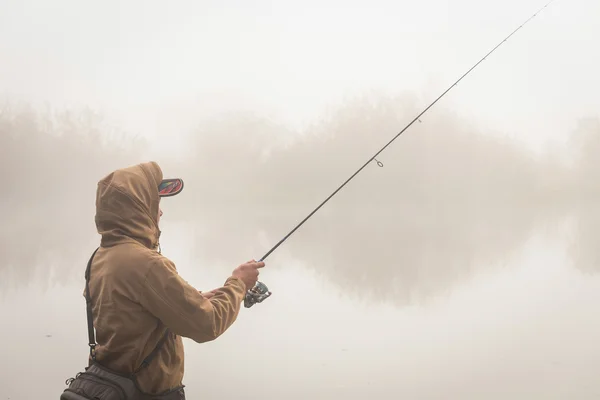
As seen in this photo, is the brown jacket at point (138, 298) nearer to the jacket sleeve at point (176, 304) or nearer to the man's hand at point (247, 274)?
the jacket sleeve at point (176, 304)

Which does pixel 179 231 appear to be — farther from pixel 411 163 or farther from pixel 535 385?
pixel 411 163

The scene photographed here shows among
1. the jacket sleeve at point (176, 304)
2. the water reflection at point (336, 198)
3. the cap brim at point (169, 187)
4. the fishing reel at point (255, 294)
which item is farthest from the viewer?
the water reflection at point (336, 198)

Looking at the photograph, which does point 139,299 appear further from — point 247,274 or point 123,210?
point 247,274

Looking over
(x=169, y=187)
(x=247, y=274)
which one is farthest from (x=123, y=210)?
(x=247, y=274)

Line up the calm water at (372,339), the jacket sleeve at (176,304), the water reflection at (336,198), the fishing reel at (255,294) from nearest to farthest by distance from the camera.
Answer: the jacket sleeve at (176,304), the fishing reel at (255,294), the calm water at (372,339), the water reflection at (336,198)

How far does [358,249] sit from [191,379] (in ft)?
12.3

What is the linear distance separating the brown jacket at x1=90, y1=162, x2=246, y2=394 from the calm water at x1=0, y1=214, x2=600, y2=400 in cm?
133

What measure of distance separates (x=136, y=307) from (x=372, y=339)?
218 centimetres

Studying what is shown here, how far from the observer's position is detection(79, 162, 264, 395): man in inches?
48.1

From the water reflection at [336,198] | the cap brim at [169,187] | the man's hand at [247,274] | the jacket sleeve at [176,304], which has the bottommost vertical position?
the jacket sleeve at [176,304]

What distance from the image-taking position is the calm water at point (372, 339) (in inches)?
102

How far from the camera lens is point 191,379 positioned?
2684 millimetres

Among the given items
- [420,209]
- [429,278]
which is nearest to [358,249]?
[429,278]

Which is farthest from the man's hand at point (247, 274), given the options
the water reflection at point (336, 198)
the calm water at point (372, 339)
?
the water reflection at point (336, 198)
